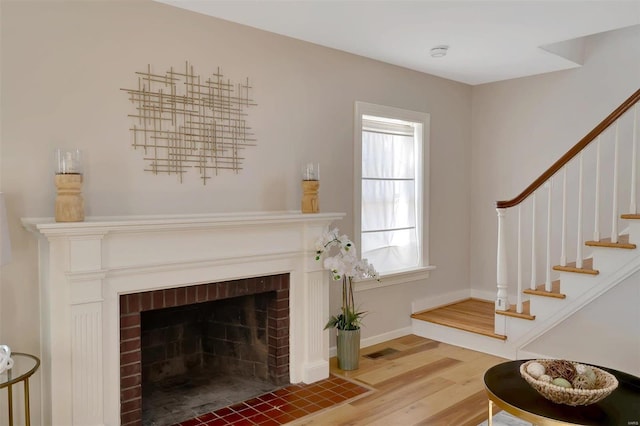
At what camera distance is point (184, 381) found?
11.5 feet

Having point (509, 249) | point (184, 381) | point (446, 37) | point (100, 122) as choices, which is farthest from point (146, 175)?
point (509, 249)

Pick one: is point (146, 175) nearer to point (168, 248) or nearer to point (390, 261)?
point (168, 248)

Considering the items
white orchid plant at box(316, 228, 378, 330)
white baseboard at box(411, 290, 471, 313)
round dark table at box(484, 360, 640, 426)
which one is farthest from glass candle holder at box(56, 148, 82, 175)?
white baseboard at box(411, 290, 471, 313)

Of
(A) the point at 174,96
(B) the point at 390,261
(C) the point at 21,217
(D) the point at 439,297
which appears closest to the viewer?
(C) the point at 21,217

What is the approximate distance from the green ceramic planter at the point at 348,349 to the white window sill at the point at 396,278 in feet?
1.67

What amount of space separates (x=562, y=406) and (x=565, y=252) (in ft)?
6.56

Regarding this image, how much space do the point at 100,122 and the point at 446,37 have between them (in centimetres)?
247

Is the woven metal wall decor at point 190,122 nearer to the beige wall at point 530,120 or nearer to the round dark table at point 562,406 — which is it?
the round dark table at point 562,406

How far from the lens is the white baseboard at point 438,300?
4707 millimetres

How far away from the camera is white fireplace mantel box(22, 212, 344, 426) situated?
2432 mm

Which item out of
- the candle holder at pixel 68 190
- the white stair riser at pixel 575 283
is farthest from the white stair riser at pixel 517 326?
the candle holder at pixel 68 190

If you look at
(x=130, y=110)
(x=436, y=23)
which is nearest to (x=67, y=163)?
(x=130, y=110)

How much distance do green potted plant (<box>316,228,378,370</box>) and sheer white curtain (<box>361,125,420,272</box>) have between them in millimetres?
584

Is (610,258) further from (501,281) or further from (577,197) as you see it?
(577,197)
